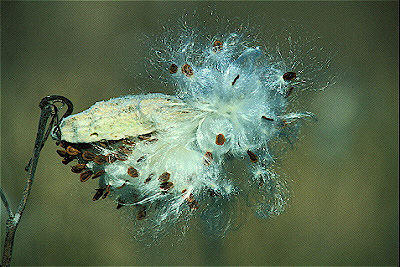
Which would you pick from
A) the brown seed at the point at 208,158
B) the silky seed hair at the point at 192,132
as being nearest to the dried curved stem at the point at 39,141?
the silky seed hair at the point at 192,132

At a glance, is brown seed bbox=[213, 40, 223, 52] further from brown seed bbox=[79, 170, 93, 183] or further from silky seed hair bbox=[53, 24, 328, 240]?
brown seed bbox=[79, 170, 93, 183]

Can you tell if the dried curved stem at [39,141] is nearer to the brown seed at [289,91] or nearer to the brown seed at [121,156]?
the brown seed at [121,156]

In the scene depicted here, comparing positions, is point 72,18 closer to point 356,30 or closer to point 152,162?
point 152,162

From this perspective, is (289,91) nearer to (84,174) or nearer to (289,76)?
(289,76)

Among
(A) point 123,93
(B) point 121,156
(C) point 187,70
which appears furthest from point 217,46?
(A) point 123,93

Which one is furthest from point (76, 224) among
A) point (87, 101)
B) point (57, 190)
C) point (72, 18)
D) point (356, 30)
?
point (356, 30)
